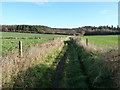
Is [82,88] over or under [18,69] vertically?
under

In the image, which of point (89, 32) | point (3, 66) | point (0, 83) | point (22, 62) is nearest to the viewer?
point (0, 83)

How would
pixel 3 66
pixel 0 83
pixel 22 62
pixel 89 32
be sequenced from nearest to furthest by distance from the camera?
pixel 0 83, pixel 3 66, pixel 22 62, pixel 89 32

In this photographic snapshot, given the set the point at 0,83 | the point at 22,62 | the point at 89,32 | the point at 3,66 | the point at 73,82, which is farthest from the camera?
the point at 89,32

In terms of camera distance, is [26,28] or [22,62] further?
[26,28]

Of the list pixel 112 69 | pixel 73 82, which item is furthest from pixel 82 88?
pixel 112 69

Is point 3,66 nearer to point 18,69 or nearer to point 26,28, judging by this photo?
point 18,69

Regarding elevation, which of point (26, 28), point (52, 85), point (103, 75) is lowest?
point (52, 85)

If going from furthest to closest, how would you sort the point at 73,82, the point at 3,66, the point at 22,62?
1. the point at 22,62
2. the point at 73,82
3. the point at 3,66

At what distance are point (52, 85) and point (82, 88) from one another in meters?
1.49

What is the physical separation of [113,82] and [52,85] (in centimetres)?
281

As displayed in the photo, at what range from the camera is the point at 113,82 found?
6.65 metres

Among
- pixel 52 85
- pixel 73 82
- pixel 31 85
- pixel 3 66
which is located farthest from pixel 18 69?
pixel 73 82

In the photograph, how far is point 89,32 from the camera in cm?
9906

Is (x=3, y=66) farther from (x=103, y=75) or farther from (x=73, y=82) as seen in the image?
(x=103, y=75)
